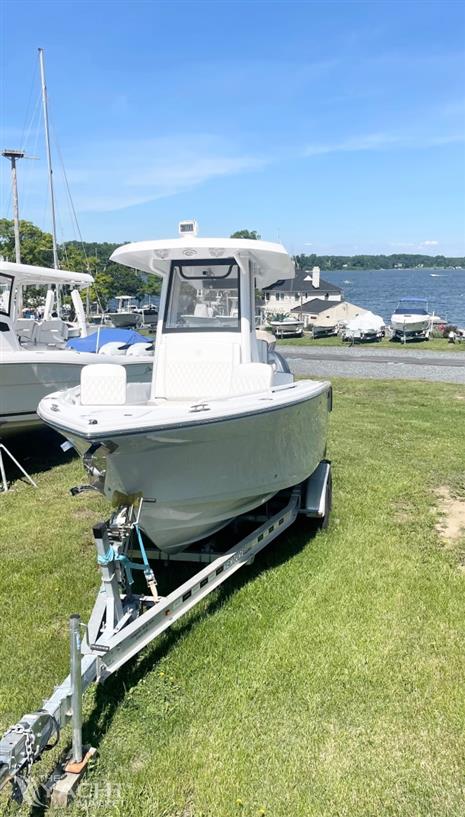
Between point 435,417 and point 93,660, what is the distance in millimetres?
9055

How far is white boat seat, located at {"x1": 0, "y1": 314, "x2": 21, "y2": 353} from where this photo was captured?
8203 millimetres

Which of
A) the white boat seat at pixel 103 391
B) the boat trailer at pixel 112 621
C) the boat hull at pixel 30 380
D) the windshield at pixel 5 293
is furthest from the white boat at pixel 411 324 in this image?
the white boat seat at pixel 103 391

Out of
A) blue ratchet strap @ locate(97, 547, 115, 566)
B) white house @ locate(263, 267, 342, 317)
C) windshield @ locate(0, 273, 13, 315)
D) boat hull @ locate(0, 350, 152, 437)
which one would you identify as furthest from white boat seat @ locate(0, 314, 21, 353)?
white house @ locate(263, 267, 342, 317)

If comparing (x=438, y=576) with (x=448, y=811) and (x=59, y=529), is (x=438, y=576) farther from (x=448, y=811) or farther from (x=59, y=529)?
(x=59, y=529)

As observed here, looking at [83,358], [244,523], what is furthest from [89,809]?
[83,358]

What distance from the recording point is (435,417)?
426 inches

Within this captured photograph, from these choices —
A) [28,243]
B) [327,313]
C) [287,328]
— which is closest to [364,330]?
[287,328]

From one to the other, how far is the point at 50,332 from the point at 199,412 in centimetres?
698

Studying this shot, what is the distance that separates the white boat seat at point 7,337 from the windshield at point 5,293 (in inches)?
6.8

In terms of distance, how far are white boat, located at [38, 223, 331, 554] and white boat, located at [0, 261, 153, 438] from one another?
242 centimetres

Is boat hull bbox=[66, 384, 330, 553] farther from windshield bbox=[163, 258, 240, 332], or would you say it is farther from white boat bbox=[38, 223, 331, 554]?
windshield bbox=[163, 258, 240, 332]

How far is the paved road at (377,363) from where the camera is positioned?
17.3m

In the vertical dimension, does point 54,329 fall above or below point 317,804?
above

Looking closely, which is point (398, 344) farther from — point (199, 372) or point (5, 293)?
point (199, 372)
